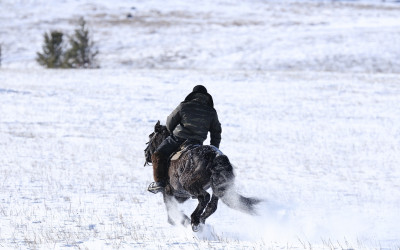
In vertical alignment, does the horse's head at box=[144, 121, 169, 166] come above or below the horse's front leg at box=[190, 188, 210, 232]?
above

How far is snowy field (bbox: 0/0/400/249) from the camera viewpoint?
7969 millimetres

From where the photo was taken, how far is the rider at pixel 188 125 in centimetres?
793

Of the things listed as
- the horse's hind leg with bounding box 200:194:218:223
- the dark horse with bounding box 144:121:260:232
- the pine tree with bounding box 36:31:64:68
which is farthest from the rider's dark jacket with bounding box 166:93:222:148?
the pine tree with bounding box 36:31:64:68

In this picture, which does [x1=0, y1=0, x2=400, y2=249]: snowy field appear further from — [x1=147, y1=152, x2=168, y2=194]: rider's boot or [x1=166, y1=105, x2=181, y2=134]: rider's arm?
[x1=166, y1=105, x2=181, y2=134]: rider's arm

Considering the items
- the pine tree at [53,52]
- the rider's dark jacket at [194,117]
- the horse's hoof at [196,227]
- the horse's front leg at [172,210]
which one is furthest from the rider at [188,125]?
the pine tree at [53,52]

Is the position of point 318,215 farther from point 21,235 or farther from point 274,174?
point 21,235

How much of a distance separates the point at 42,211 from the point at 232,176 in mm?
3503

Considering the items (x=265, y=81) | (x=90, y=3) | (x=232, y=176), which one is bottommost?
(x=90, y=3)

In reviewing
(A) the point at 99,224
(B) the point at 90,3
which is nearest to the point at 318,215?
(A) the point at 99,224

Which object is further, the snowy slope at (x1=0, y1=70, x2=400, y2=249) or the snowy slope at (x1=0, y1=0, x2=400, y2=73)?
the snowy slope at (x1=0, y1=0, x2=400, y2=73)

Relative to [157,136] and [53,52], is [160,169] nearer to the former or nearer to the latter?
[157,136]

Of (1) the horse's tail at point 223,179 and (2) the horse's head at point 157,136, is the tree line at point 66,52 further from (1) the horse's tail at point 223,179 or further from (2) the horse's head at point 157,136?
(1) the horse's tail at point 223,179

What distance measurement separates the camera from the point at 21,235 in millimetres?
7219

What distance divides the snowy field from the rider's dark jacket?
1.02m
